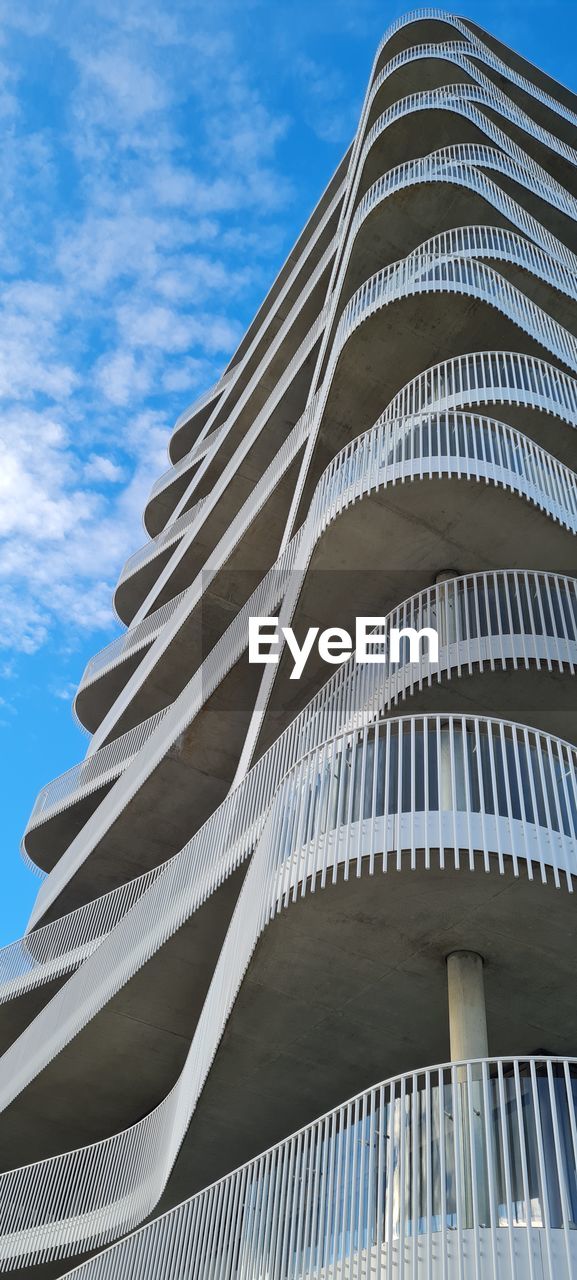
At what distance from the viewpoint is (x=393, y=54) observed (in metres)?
25.8

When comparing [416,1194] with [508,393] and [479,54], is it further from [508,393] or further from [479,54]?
[479,54]

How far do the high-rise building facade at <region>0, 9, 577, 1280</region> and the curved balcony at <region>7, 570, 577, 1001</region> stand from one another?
49mm

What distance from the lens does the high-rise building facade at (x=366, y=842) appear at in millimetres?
7844

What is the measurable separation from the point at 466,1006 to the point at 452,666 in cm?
357

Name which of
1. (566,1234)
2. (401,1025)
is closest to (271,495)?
(401,1025)

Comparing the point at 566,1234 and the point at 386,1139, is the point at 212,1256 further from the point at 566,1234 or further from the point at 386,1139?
the point at 566,1234

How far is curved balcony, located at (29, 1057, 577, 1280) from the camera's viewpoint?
6.70m

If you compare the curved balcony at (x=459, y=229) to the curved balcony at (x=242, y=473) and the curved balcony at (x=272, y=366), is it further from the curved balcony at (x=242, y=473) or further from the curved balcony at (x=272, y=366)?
the curved balcony at (x=272, y=366)

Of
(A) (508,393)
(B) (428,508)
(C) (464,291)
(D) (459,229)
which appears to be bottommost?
(B) (428,508)

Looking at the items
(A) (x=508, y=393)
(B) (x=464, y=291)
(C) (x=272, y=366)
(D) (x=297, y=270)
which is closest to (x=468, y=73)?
(C) (x=272, y=366)

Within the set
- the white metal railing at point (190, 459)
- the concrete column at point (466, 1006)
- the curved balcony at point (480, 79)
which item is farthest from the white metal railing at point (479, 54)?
the concrete column at point (466, 1006)

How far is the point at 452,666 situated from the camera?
457 inches

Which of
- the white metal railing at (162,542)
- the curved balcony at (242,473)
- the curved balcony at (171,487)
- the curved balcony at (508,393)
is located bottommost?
the curved balcony at (508,393)

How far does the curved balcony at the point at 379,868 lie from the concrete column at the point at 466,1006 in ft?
0.74
